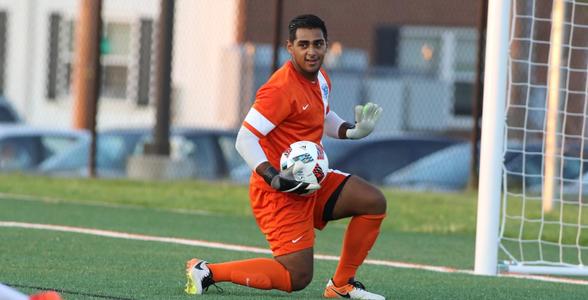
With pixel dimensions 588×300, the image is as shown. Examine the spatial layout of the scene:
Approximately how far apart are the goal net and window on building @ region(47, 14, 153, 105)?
10150 mm

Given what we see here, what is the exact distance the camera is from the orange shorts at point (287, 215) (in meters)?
8.30

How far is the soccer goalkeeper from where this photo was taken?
817cm

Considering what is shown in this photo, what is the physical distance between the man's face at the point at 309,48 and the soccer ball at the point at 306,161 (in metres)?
0.43

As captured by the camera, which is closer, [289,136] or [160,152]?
[289,136]

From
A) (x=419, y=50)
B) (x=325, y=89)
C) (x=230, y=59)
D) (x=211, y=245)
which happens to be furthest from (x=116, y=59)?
(x=325, y=89)

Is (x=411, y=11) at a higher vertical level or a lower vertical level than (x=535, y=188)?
higher

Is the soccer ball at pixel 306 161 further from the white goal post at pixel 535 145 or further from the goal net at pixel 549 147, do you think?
the goal net at pixel 549 147

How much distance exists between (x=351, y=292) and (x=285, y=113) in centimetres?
110

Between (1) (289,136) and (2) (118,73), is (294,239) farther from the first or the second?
(2) (118,73)

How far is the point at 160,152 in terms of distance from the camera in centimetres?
1923

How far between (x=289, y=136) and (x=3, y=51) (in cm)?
2375

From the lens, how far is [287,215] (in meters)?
8.30

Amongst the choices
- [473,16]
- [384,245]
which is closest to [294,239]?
[384,245]

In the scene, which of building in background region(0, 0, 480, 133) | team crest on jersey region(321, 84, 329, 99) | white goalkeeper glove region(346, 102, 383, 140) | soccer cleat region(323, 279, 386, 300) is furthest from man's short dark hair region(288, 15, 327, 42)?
building in background region(0, 0, 480, 133)
